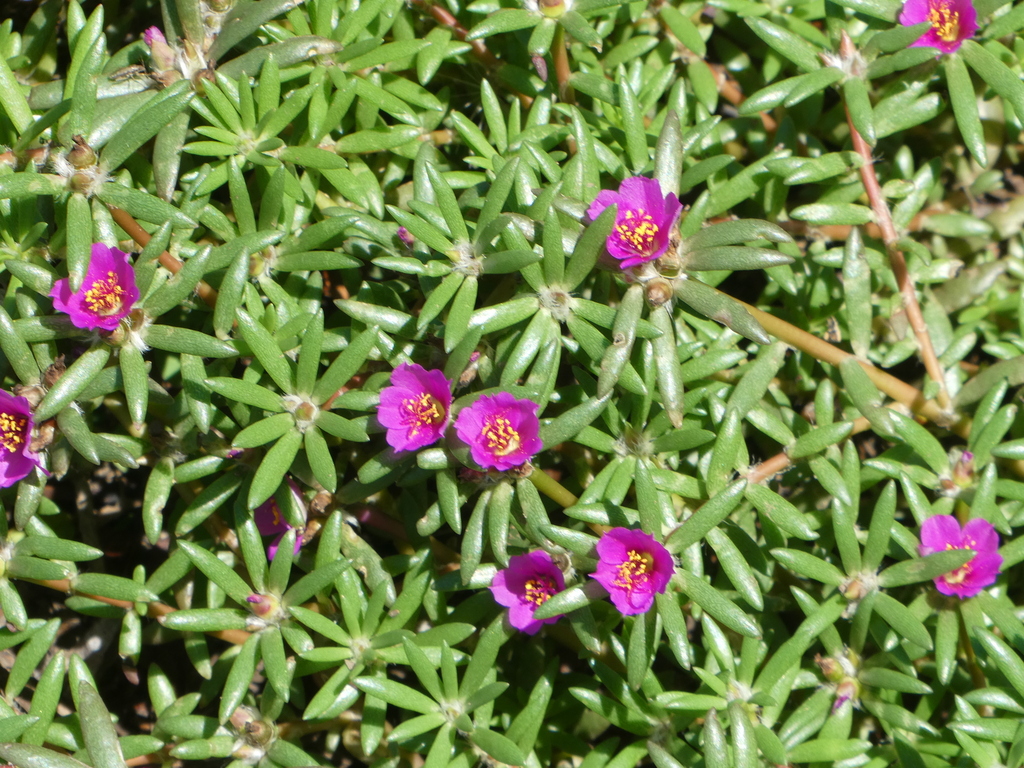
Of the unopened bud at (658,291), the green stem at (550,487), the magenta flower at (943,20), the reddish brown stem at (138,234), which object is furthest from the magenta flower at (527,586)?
the magenta flower at (943,20)

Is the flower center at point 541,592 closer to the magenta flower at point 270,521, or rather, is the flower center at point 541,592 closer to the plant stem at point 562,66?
the magenta flower at point 270,521

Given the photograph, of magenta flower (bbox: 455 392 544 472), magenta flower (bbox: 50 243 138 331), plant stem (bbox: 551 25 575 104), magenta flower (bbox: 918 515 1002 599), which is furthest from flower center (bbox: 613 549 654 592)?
plant stem (bbox: 551 25 575 104)

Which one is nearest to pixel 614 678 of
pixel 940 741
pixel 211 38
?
pixel 940 741

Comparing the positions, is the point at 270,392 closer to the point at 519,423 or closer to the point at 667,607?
the point at 519,423

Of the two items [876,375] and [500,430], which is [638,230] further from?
[876,375]

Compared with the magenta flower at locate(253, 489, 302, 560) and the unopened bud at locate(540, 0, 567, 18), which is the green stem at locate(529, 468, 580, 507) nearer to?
the magenta flower at locate(253, 489, 302, 560)
